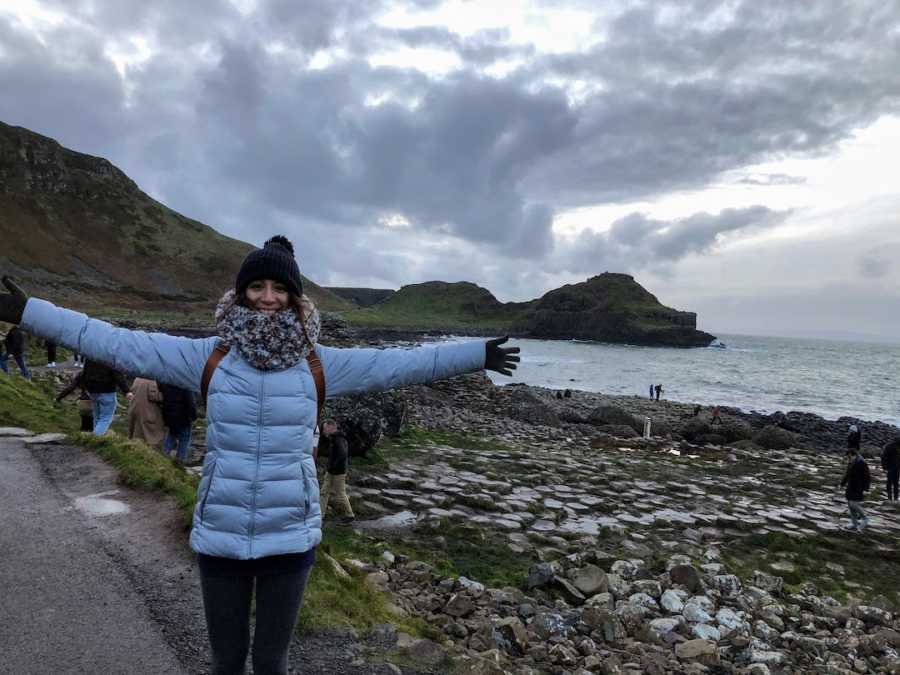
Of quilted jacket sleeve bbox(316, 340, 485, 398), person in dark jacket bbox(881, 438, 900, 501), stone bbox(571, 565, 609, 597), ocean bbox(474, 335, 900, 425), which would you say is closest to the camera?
quilted jacket sleeve bbox(316, 340, 485, 398)

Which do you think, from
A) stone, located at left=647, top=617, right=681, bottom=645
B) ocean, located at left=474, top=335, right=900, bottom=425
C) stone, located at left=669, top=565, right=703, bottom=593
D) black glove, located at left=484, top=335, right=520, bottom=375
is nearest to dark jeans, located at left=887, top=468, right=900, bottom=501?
stone, located at left=669, top=565, right=703, bottom=593

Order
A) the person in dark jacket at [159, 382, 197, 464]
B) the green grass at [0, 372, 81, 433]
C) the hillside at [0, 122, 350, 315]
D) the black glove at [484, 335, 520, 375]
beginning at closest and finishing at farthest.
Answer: the black glove at [484, 335, 520, 375] → the person in dark jacket at [159, 382, 197, 464] → the green grass at [0, 372, 81, 433] → the hillside at [0, 122, 350, 315]

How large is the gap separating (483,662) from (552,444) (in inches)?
595

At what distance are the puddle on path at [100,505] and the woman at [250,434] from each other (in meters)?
4.32

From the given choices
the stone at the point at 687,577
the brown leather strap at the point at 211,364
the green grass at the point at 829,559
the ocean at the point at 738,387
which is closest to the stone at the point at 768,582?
the green grass at the point at 829,559

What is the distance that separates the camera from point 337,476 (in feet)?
28.5

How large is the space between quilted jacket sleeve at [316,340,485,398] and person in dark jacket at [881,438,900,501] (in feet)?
55.2

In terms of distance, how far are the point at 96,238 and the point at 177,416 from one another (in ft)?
522

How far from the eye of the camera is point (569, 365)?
79062 millimetres

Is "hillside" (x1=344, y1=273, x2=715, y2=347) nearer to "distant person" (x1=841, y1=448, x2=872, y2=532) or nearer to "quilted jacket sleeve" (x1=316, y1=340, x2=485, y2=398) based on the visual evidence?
"distant person" (x1=841, y1=448, x2=872, y2=532)

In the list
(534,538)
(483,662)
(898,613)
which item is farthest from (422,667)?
(898,613)

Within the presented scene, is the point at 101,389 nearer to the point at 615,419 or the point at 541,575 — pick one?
the point at 541,575

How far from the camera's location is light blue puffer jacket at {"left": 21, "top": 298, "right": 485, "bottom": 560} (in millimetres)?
2654

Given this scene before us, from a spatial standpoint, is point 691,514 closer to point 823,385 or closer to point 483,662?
point 483,662
